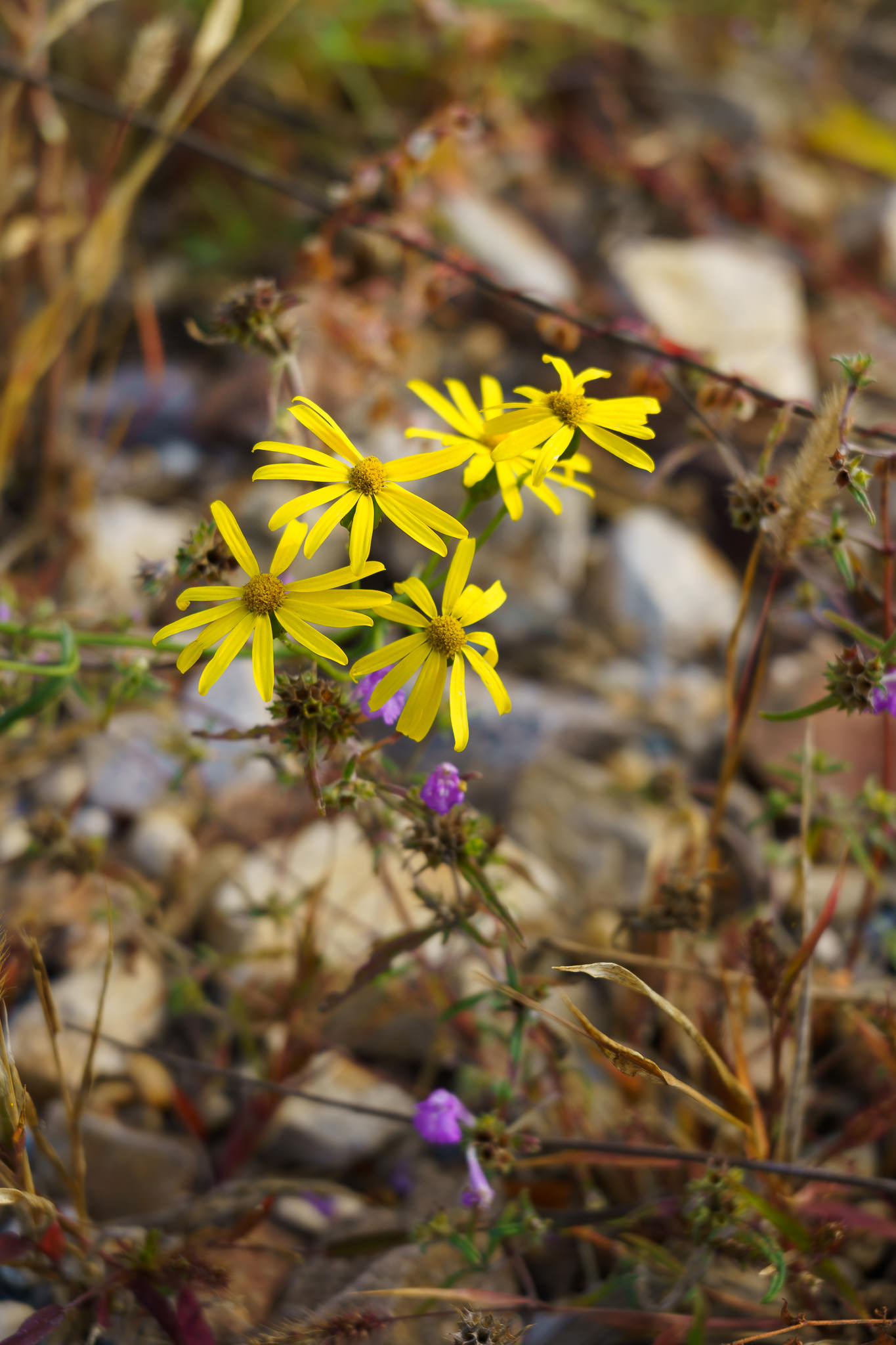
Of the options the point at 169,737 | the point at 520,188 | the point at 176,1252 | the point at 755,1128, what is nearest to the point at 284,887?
the point at 169,737

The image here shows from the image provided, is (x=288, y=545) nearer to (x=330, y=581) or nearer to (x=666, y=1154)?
(x=330, y=581)

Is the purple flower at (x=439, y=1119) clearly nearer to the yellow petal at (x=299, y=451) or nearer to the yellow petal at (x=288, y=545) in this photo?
the yellow petal at (x=288, y=545)

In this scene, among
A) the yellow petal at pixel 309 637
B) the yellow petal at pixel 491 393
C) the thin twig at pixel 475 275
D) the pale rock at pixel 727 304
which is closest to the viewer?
the yellow petal at pixel 309 637

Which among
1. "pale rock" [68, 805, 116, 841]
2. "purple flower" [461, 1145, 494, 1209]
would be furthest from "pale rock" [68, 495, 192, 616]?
"purple flower" [461, 1145, 494, 1209]

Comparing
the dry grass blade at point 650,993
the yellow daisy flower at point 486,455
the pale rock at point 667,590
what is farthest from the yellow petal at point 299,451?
the pale rock at point 667,590

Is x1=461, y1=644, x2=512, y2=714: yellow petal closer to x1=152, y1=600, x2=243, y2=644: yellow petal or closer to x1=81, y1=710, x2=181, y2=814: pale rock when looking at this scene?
x1=152, y1=600, x2=243, y2=644: yellow petal

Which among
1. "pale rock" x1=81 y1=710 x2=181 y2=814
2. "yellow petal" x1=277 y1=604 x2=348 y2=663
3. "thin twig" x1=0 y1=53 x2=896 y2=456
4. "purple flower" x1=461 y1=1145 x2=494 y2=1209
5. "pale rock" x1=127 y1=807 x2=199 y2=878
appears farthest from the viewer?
"pale rock" x1=81 y1=710 x2=181 y2=814
